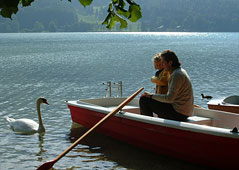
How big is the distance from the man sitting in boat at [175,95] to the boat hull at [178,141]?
40cm

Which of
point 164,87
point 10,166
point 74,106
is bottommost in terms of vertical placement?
point 10,166

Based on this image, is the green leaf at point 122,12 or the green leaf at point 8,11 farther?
the green leaf at point 122,12

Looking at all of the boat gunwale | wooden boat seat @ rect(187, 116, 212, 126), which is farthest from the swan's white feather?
wooden boat seat @ rect(187, 116, 212, 126)

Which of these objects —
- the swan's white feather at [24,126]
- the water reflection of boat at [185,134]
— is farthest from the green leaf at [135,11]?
the swan's white feather at [24,126]

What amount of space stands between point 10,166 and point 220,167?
12.6ft

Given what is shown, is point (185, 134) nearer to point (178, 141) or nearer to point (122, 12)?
point (178, 141)

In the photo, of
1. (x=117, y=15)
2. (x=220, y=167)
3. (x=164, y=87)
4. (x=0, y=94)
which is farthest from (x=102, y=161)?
(x=0, y=94)

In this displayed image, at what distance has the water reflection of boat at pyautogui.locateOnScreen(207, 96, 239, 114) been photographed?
410 inches

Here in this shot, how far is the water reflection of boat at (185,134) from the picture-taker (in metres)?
6.68

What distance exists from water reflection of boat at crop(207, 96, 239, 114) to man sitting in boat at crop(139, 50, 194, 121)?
3011 mm

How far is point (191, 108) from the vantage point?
7762mm

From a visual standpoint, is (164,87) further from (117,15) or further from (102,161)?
(117,15)

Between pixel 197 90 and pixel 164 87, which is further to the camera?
pixel 197 90

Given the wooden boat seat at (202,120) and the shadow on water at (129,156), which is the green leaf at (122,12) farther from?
the wooden boat seat at (202,120)
